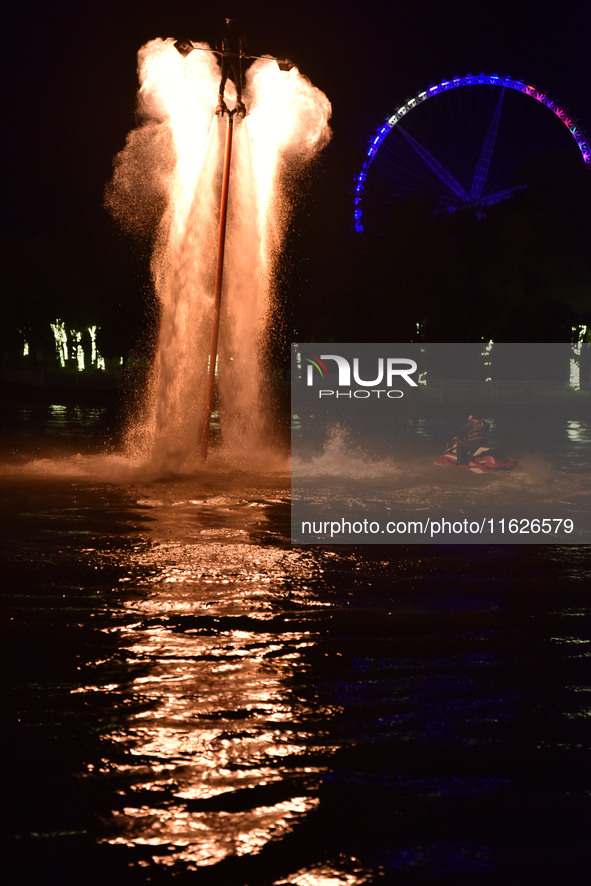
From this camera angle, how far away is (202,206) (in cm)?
1839

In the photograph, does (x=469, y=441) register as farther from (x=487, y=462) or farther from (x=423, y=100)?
(x=423, y=100)

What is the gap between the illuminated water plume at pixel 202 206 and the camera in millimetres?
17250

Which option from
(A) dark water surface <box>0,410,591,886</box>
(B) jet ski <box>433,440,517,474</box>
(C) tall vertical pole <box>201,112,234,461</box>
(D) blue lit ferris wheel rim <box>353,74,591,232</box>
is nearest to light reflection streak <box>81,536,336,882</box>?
(A) dark water surface <box>0,410,591,886</box>

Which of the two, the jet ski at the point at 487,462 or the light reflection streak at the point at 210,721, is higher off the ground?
the jet ski at the point at 487,462

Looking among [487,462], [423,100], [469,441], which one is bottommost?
[487,462]

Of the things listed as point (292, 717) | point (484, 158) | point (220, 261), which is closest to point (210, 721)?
point (292, 717)

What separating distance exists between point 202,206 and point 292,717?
563 inches

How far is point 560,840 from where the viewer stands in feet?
13.8

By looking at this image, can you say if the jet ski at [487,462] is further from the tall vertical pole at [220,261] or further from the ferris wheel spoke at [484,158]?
the ferris wheel spoke at [484,158]

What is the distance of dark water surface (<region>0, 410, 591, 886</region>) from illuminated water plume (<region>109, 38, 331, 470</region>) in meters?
8.74

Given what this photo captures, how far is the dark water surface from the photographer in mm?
4086

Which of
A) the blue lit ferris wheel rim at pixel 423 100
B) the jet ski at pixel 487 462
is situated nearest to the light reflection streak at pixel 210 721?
the jet ski at pixel 487 462

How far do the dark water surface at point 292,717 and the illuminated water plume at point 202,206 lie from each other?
874 centimetres

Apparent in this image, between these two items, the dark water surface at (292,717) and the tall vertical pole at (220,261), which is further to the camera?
the tall vertical pole at (220,261)
